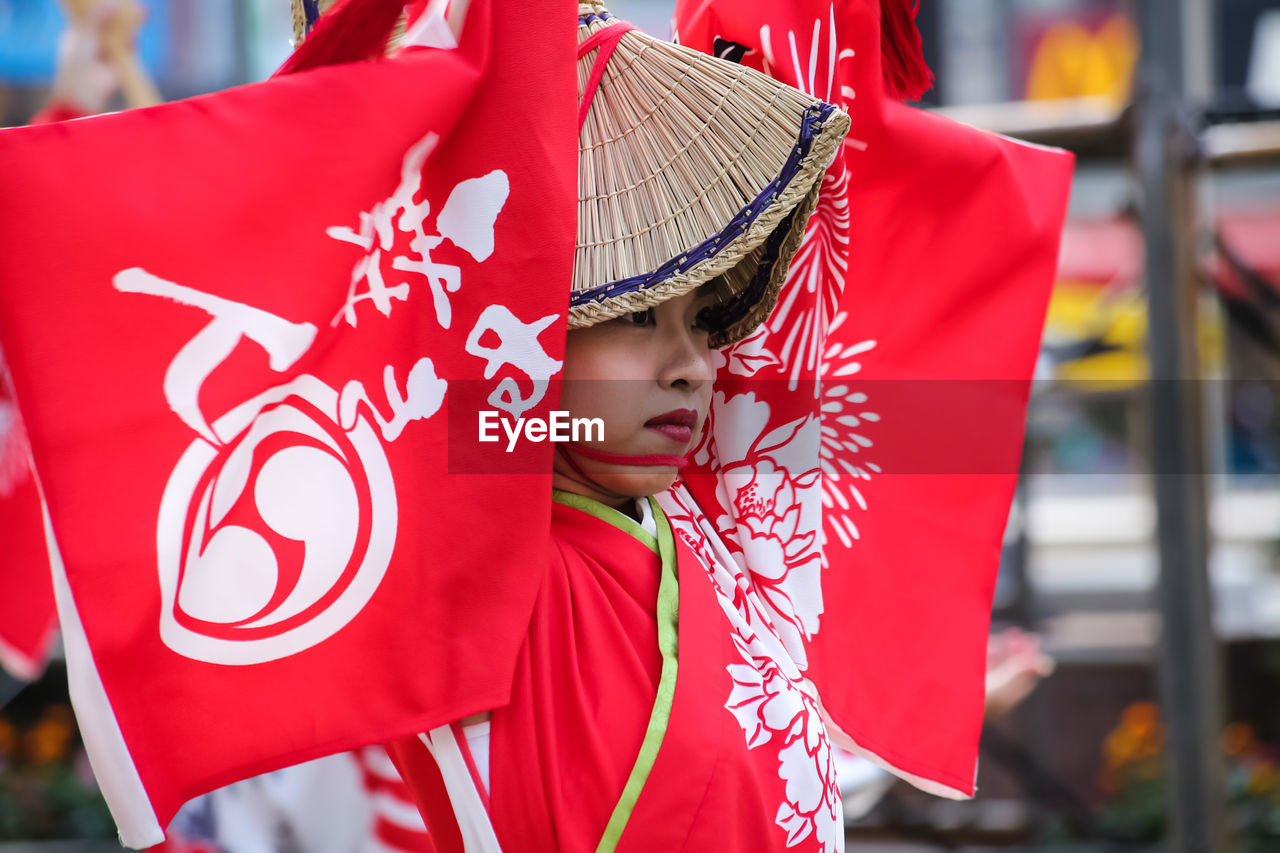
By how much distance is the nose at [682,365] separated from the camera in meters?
0.93

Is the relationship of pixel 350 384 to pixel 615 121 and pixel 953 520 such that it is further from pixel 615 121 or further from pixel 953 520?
pixel 953 520

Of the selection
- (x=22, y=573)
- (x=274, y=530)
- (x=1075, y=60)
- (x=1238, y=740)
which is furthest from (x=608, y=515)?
(x=1075, y=60)

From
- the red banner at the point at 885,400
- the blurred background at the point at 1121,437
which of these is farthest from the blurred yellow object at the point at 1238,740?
the red banner at the point at 885,400

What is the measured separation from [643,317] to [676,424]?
0.31 ft

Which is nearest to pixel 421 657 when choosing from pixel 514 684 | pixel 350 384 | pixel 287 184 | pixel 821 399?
pixel 514 684

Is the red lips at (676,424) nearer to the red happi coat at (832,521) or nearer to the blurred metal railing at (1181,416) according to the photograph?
the red happi coat at (832,521)

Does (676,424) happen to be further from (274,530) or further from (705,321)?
(274,530)

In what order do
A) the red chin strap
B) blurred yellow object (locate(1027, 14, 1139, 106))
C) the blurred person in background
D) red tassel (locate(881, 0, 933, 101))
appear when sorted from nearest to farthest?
the red chin strap → red tassel (locate(881, 0, 933, 101)) → the blurred person in background → blurred yellow object (locate(1027, 14, 1139, 106))

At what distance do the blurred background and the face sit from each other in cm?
139

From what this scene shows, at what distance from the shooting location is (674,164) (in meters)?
0.89

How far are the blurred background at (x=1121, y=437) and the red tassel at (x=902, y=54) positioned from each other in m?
1.41

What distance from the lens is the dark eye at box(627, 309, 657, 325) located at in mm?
911

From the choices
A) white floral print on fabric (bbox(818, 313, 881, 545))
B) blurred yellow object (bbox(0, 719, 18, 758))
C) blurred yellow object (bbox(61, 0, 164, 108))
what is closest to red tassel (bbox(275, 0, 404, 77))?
white floral print on fabric (bbox(818, 313, 881, 545))

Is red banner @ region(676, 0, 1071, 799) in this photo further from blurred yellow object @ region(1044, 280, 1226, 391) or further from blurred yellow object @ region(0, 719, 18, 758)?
blurred yellow object @ region(0, 719, 18, 758)
